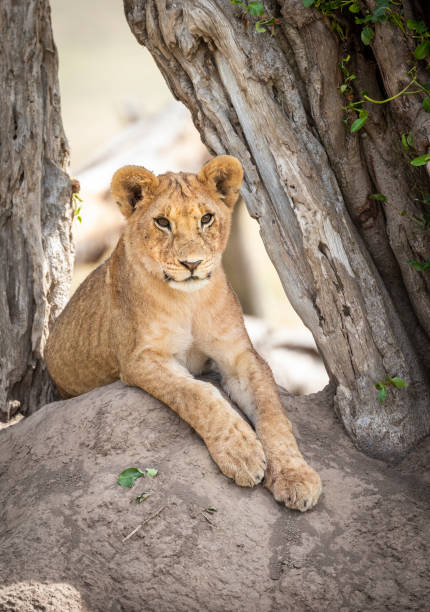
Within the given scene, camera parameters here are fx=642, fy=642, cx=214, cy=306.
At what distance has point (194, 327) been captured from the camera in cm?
396

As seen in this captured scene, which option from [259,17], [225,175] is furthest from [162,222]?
[259,17]

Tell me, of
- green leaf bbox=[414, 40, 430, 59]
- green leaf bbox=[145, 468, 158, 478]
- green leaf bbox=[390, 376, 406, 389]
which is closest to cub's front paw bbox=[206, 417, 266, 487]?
green leaf bbox=[145, 468, 158, 478]

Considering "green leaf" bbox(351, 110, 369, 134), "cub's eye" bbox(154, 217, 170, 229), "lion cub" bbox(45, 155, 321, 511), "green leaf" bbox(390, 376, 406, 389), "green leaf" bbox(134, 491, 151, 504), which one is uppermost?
"green leaf" bbox(351, 110, 369, 134)

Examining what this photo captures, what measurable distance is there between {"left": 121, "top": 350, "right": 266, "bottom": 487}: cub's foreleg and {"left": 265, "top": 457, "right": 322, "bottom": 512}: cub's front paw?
72mm

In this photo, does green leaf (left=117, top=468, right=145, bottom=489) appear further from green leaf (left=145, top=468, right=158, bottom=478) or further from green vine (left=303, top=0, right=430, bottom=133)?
green vine (left=303, top=0, right=430, bottom=133)

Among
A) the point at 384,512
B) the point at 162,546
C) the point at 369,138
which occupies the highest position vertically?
the point at 369,138

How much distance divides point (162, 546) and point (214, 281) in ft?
5.35

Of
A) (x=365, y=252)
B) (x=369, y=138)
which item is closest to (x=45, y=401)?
(x=365, y=252)

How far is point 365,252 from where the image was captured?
3982 millimetres

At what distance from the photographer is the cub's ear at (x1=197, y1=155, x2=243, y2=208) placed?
148 inches

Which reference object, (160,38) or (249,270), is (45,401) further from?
(249,270)

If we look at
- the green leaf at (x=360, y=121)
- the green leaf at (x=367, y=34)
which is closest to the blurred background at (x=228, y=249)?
the green leaf at (x=360, y=121)

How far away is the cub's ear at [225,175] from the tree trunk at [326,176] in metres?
0.17

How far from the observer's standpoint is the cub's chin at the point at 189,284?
11.7 feet
